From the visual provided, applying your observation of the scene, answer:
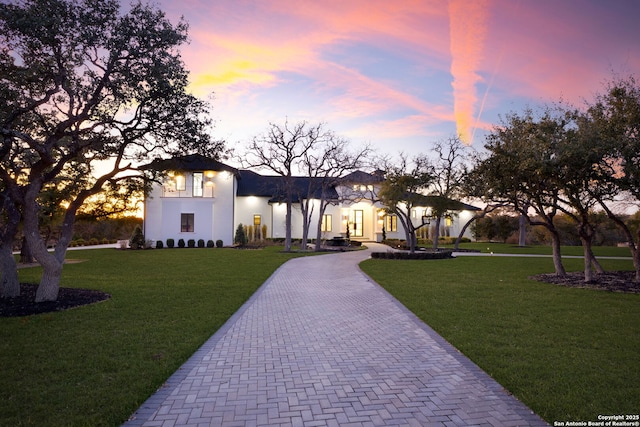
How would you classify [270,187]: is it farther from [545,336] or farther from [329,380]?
[329,380]

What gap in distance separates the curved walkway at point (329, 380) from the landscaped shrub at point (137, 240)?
23.5 m

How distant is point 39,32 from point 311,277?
10.7 m

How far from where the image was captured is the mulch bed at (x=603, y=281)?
1180 centimetres

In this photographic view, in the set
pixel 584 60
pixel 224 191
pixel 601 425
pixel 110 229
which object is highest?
pixel 584 60

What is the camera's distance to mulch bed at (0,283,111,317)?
8266mm

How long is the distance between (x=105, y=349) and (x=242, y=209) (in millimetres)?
29964

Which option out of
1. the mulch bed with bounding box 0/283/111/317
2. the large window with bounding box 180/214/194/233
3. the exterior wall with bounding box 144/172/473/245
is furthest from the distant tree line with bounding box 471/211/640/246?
the mulch bed with bounding box 0/283/111/317

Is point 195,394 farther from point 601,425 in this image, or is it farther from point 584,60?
point 584,60

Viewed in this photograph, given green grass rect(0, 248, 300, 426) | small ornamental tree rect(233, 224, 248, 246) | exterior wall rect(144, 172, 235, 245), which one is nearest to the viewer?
green grass rect(0, 248, 300, 426)

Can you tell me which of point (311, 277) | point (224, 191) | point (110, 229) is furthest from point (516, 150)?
point (110, 229)

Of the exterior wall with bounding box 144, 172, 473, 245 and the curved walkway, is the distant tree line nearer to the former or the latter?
the exterior wall with bounding box 144, 172, 473, 245

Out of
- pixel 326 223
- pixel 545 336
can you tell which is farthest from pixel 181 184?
pixel 545 336

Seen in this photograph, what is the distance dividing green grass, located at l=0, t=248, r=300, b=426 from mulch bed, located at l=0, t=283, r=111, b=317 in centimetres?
45

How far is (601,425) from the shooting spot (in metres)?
3.68
